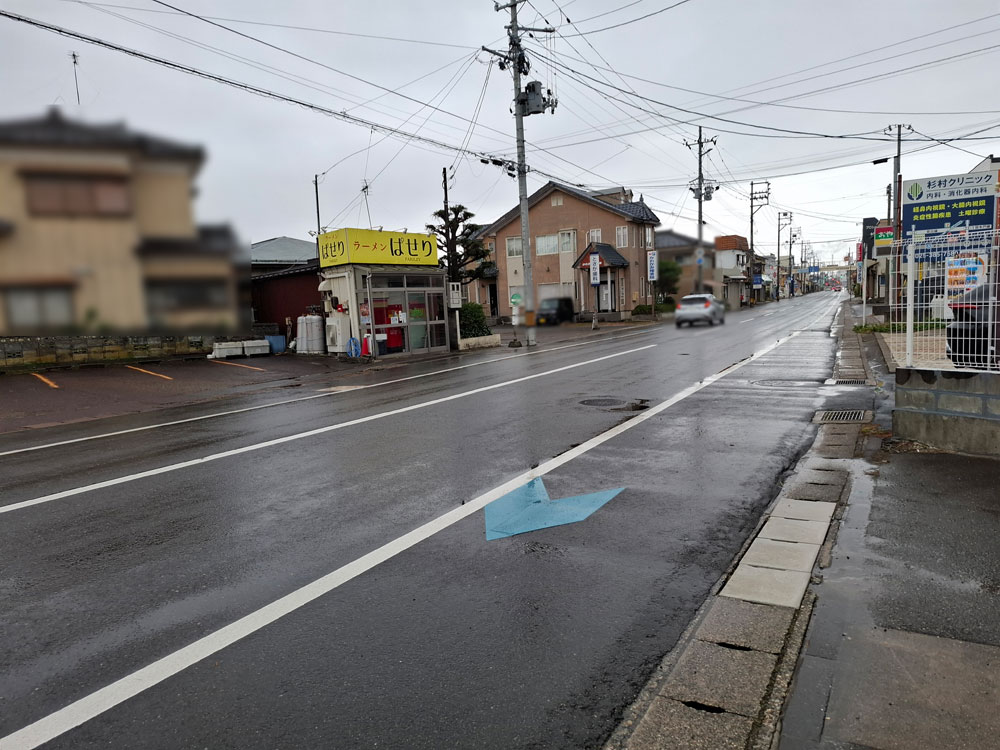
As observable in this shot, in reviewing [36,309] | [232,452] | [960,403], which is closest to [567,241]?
[232,452]

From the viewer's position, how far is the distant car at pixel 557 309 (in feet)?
26.0

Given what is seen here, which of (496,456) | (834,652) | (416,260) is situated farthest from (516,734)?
(416,260)

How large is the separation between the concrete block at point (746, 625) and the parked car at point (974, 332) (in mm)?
5232

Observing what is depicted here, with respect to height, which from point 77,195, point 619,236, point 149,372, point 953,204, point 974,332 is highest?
point 619,236

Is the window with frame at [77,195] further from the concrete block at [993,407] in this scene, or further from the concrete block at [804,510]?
the concrete block at [993,407]

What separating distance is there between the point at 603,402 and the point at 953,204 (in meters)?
5.99

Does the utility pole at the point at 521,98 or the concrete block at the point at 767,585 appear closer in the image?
the concrete block at the point at 767,585

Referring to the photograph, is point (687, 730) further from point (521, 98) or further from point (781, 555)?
point (521, 98)

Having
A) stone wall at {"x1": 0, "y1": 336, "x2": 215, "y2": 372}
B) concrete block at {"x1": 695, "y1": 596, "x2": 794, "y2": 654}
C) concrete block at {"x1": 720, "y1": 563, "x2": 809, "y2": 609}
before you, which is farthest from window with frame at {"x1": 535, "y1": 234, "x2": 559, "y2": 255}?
concrete block at {"x1": 695, "y1": 596, "x2": 794, "y2": 654}

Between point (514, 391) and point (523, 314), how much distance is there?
3188 millimetres

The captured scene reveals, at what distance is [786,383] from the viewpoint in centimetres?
1264

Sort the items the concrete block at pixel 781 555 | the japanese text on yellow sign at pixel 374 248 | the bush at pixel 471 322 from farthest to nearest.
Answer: the bush at pixel 471 322 < the japanese text on yellow sign at pixel 374 248 < the concrete block at pixel 781 555

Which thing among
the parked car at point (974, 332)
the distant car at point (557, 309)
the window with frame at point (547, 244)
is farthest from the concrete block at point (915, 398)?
the window with frame at point (547, 244)

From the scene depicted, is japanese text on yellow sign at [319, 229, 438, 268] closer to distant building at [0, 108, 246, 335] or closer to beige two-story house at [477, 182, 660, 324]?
beige two-story house at [477, 182, 660, 324]
